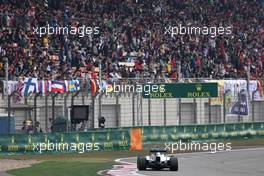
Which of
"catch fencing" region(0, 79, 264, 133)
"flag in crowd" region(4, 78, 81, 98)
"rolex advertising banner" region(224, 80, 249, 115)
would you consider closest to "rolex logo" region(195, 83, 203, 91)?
"catch fencing" region(0, 79, 264, 133)

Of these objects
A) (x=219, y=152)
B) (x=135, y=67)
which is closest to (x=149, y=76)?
(x=135, y=67)

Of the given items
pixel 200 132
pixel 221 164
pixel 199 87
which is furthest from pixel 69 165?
pixel 200 132

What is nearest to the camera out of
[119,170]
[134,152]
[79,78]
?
[119,170]

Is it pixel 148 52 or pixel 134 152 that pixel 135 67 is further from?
pixel 134 152

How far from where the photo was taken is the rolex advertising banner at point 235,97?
39594 mm

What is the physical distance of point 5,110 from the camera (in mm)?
33312

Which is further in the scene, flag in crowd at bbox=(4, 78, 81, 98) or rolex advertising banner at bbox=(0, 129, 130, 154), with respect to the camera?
flag in crowd at bbox=(4, 78, 81, 98)

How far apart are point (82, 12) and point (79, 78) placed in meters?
8.10

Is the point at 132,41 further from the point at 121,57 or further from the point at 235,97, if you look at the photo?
the point at 235,97

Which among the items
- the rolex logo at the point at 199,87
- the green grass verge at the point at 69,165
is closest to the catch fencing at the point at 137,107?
the rolex logo at the point at 199,87

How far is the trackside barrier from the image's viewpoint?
1214 inches

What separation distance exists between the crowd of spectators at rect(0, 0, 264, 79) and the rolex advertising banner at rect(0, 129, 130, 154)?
4.35 m

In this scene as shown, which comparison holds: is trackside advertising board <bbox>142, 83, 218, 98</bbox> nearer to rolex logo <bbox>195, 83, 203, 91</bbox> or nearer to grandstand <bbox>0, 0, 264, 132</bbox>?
rolex logo <bbox>195, 83, 203, 91</bbox>

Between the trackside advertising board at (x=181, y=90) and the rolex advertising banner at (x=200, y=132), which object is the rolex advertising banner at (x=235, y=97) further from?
the trackside advertising board at (x=181, y=90)
